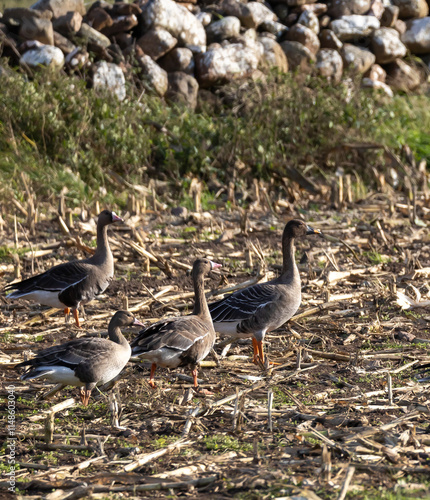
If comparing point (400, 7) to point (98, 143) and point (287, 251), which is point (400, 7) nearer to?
point (98, 143)

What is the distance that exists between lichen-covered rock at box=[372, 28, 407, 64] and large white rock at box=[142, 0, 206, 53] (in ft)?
18.0

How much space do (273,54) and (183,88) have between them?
297 centimetres

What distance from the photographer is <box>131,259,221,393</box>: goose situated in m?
6.47

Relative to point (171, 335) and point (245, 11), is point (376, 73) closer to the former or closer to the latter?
point (245, 11)

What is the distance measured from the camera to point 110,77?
16375 millimetres

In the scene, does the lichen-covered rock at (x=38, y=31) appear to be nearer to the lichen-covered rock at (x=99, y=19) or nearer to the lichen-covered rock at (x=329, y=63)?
the lichen-covered rock at (x=99, y=19)

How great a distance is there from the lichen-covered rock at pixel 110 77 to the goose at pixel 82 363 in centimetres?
1068

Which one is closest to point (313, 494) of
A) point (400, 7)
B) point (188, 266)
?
point (188, 266)

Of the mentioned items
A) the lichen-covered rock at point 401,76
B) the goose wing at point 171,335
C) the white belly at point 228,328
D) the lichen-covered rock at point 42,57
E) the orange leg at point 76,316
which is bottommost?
the lichen-covered rock at point 401,76

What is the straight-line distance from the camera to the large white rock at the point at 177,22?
17.7 m

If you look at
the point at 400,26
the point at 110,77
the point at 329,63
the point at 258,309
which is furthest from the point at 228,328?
the point at 400,26

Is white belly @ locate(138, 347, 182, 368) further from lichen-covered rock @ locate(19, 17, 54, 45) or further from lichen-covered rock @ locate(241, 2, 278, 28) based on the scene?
lichen-covered rock @ locate(241, 2, 278, 28)

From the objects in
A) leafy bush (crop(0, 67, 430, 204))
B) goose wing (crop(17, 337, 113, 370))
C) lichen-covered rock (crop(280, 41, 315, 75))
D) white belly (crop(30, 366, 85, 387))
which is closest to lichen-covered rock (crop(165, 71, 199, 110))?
leafy bush (crop(0, 67, 430, 204))

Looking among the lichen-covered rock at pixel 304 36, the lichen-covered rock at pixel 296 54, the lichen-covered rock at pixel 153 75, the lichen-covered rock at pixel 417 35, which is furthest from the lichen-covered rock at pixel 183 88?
the lichen-covered rock at pixel 417 35
